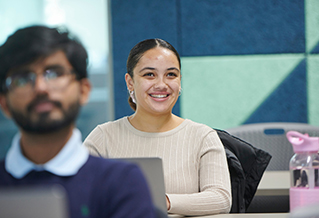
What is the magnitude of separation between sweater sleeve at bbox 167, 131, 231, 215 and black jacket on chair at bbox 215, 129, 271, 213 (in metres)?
0.10

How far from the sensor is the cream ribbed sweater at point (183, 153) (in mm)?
1186

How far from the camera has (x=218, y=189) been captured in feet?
3.87

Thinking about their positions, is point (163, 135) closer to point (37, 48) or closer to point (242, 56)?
point (37, 48)

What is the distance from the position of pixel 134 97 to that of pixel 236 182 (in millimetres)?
512

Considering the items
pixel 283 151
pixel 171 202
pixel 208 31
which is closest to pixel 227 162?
pixel 171 202

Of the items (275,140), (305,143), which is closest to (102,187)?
(305,143)

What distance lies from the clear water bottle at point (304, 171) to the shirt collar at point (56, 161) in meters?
0.62

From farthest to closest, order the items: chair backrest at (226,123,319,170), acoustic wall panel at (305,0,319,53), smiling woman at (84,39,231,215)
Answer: acoustic wall panel at (305,0,319,53), chair backrest at (226,123,319,170), smiling woman at (84,39,231,215)

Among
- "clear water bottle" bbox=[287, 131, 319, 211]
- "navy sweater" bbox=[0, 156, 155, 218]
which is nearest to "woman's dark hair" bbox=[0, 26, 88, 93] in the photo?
"navy sweater" bbox=[0, 156, 155, 218]

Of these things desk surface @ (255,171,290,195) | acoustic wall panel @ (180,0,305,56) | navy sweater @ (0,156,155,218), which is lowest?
desk surface @ (255,171,290,195)

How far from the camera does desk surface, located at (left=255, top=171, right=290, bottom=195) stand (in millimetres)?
1489

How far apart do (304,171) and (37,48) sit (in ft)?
2.67

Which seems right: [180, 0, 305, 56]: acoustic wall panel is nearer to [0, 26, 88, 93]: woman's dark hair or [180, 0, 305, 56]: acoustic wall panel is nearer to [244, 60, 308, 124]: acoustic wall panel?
[244, 60, 308, 124]: acoustic wall panel

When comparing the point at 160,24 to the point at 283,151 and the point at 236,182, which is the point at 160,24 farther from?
the point at 236,182
